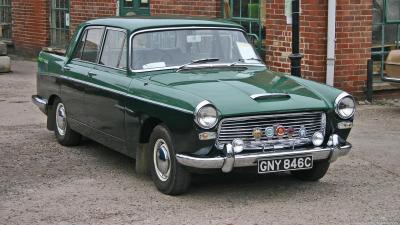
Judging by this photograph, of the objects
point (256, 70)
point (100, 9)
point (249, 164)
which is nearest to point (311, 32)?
point (256, 70)

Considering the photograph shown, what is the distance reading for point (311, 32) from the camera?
11.1 m

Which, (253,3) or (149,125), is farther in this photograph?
(253,3)

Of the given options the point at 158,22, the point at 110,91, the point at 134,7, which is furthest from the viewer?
the point at 134,7

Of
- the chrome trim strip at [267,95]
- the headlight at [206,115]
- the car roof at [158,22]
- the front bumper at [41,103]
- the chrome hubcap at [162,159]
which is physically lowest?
the chrome hubcap at [162,159]

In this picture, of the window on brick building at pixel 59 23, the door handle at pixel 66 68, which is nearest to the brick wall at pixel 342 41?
the door handle at pixel 66 68

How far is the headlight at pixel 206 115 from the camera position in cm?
581

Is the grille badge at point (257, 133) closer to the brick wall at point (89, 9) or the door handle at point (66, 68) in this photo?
the door handle at point (66, 68)

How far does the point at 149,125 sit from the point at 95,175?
0.95 meters

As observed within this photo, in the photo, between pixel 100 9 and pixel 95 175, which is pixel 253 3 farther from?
pixel 95 175

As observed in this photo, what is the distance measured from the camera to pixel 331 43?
10.9 m

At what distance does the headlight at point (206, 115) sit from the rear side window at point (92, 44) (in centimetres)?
225

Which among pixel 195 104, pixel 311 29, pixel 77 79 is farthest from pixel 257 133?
pixel 311 29

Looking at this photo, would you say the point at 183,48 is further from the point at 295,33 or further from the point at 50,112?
the point at 50,112

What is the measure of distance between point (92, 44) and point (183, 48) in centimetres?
136
